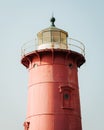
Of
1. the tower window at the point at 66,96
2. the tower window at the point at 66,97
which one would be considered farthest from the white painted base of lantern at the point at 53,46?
the tower window at the point at 66,96

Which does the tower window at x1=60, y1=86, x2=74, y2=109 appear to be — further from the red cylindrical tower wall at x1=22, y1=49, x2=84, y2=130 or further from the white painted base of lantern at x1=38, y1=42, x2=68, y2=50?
the white painted base of lantern at x1=38, y1=42, x2=68, y2=50

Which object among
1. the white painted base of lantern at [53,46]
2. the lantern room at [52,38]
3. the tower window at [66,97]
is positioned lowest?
the tower window at [66,97]

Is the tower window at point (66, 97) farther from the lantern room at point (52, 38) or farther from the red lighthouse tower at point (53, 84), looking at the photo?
the lantern room at point (52, 38)

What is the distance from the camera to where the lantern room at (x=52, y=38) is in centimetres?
1761

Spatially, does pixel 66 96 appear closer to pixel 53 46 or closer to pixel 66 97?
pixel 66 97

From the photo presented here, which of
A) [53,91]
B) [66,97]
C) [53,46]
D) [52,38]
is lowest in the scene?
[66,97]

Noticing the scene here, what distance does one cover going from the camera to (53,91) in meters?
16.5

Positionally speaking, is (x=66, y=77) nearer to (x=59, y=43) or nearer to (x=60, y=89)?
(x=60, y=89)

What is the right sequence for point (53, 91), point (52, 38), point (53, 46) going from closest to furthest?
point (53, 91), point (53, 46), point (52, 38)

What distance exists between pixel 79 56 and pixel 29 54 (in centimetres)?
280

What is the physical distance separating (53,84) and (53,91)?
389 mm

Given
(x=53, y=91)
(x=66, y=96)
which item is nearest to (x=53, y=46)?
(x=53, y=91)

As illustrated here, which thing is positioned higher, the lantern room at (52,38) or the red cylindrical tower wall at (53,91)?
the lantern room at (52,38)

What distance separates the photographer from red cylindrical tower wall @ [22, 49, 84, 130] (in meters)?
16.1
